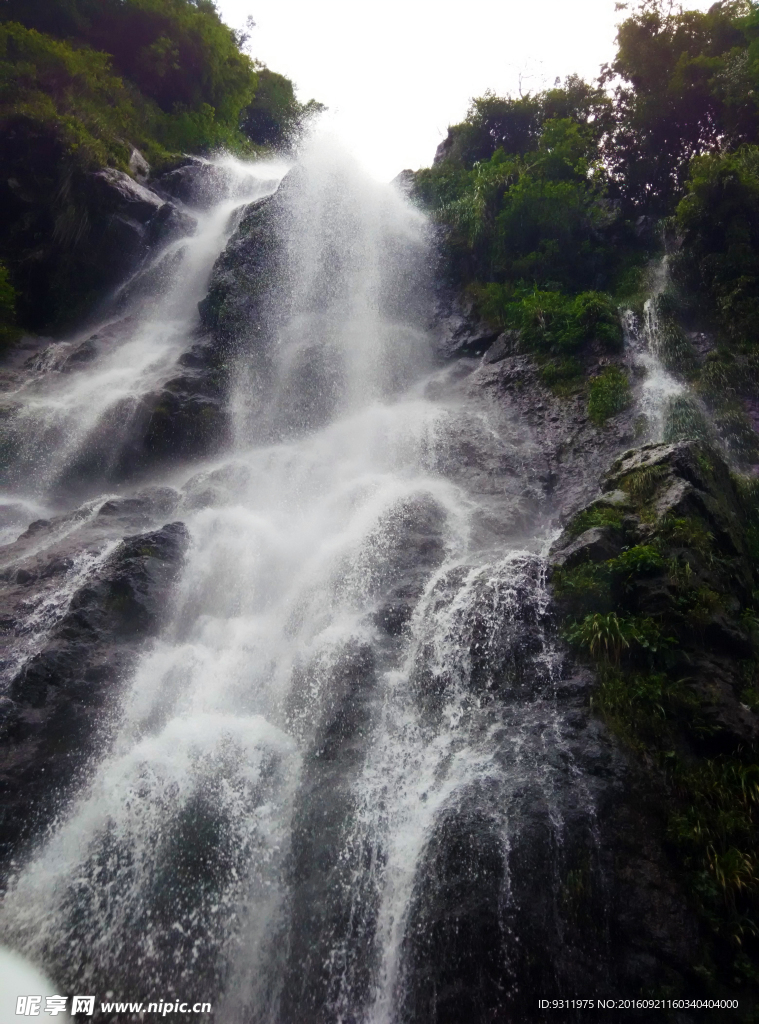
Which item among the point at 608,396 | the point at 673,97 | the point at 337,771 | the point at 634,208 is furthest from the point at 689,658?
the point at 673,97

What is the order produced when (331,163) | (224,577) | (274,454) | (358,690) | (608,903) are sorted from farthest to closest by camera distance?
(331,163)
(274,454)
(224,577)
(358,690)
(608,903)

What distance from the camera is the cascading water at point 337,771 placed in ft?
18.0

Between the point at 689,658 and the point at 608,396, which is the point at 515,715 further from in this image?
the point at 608,396

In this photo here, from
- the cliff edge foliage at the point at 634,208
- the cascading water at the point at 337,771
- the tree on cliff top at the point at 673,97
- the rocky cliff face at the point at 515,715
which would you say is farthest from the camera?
the tree on cliff top at the point at 673,97

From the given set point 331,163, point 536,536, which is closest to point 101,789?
point 536,536

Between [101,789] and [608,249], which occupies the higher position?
[608,249]

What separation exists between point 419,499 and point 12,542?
7.65 metres

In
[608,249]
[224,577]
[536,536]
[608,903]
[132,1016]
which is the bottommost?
[132,1016]

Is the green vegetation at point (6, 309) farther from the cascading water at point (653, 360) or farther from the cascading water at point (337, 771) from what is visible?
the cascading water at point (653, 360)

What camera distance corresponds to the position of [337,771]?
273 inches

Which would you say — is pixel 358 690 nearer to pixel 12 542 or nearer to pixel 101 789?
pixel 101 789

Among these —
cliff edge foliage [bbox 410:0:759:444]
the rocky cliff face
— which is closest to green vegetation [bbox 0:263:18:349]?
the rocky cliff face

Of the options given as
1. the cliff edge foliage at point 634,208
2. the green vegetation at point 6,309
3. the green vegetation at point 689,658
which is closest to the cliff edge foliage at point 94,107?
the green vegetation at point 6,309

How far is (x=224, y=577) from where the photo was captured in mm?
9828
